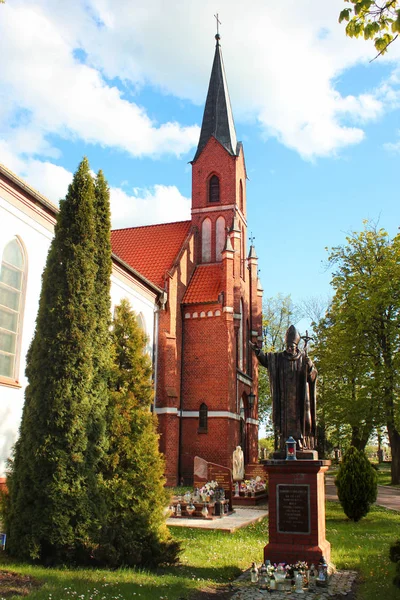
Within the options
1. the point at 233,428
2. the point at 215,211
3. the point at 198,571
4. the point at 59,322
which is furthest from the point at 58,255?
the point at 215,211

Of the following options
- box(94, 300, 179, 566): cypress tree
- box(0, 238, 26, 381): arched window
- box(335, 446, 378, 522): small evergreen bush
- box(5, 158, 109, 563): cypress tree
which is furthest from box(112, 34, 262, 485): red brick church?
box(5, 158, 109, 563): cypress tree

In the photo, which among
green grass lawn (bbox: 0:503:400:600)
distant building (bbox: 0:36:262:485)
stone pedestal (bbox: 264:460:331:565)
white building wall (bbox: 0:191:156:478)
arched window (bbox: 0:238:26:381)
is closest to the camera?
green grass lawn (bbox: 0:503:400:600)

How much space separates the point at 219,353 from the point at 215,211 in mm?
8460

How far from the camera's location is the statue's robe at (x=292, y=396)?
30.3 feet

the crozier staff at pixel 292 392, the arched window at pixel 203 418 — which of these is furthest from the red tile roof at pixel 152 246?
the crozier staff at pixel 292 392

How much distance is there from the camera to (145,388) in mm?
9586

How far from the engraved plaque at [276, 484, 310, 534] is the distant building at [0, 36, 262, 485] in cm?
832

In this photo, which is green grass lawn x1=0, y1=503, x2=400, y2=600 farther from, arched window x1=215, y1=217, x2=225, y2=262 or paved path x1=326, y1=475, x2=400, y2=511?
arched window x1=215, y1=217, x2=225, y2=262

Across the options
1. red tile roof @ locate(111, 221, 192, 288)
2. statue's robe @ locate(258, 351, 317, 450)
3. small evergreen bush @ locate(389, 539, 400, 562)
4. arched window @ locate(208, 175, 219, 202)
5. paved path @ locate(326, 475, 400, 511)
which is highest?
arched window @ locate(208, 175, 219, 202)

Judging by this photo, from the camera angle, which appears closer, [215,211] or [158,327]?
[158,327]

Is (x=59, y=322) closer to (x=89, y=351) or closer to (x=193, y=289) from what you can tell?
(x=89, y=351)

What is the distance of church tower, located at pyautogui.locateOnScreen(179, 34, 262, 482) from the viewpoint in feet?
82.9

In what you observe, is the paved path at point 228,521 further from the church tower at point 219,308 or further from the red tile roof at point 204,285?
the red tile roof at point 204,285

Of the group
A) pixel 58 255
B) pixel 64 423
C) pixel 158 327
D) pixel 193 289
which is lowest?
pixel 64 423
